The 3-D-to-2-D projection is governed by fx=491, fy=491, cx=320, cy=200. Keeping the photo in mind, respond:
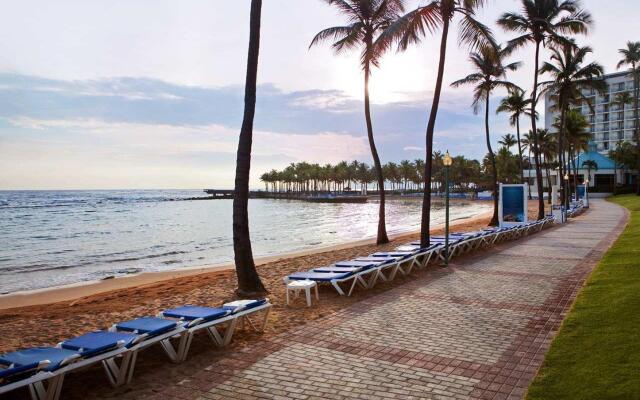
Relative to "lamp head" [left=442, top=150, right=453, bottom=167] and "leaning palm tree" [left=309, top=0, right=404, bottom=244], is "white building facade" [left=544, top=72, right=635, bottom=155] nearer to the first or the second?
"leaning palm tree" [left=309, top=0, right=404, bottom=244]

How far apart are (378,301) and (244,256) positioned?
9.44 feet

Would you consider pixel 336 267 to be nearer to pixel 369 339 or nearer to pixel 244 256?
pixel 244 256

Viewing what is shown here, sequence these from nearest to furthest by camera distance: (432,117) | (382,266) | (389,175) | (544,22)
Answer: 1. (382,266)
2. (432,117)
3. (544,22)
4. (389,175)

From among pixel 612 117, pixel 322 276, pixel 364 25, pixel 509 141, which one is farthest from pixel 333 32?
pixel 612 117

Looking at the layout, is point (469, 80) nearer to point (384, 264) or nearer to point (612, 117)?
point (384, 264)

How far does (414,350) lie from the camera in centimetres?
585

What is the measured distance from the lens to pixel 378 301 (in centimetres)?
857

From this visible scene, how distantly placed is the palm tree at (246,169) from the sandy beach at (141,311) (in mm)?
463

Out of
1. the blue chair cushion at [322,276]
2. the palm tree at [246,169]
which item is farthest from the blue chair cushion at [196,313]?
the palm tree at [246,169]

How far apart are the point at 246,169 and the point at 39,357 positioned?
576 cm

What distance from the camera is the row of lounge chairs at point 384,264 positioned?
919 centimetres

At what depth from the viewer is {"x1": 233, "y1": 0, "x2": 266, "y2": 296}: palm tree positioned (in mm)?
9766

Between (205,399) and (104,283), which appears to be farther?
(104,283)

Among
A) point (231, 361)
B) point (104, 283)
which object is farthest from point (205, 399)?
point (104, 283)
